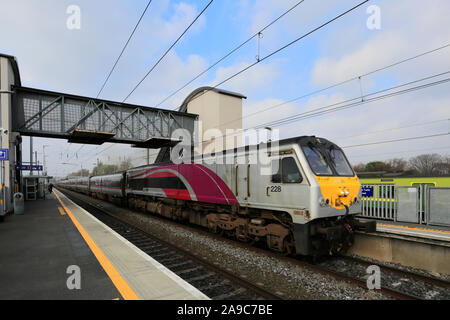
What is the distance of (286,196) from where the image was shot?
6.38 meters

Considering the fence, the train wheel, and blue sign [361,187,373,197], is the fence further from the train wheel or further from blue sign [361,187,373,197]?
the train wheel

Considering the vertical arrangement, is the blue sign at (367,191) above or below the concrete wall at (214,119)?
below

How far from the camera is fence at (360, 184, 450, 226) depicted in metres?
9.10

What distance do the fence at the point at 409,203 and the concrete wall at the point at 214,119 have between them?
638 inches

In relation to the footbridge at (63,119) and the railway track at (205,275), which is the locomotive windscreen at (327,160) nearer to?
the railway track at (205,275)

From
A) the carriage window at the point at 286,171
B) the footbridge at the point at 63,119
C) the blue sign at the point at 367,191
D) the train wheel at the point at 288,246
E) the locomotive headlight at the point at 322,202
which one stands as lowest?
the train wheel at the point at 288,246

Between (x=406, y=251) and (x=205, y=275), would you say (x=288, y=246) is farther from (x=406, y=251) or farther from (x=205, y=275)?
(x=406, y=251)

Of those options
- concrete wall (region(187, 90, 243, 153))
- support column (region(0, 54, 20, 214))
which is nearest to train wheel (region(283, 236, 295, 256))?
support column (region(0, 54, 20, 214))

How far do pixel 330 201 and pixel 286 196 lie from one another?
1072mm

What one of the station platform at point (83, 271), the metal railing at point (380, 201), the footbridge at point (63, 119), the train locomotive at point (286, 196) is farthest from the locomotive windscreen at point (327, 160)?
the footbridge at point (63, 119)

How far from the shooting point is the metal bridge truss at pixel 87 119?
16.5m

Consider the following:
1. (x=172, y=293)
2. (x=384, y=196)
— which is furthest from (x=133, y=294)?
(x=384, y=196)

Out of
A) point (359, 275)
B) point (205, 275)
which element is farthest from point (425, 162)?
point (205, 275)

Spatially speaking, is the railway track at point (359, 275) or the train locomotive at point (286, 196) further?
the train locomotive at point (286, 196)
